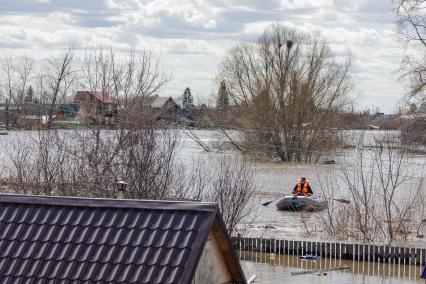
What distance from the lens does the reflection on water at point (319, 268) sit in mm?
25594

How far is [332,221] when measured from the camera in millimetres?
32562

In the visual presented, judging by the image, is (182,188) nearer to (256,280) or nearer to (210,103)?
(256,280)

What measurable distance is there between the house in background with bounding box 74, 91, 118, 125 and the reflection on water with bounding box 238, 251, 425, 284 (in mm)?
7186

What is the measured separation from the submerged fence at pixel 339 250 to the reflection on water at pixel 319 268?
219 millimetres

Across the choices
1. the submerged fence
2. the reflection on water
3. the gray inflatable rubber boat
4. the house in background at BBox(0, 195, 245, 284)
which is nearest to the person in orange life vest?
the gray inflatable rubber boat

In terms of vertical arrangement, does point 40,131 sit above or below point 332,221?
above

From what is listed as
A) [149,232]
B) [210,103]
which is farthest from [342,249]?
[210,103]

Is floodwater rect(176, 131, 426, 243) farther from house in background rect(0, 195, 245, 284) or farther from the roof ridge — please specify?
house in background rect(0, 195, 245, 284)

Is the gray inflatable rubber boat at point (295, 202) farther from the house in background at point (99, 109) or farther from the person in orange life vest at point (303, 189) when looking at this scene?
the house in background at point (99, 109)

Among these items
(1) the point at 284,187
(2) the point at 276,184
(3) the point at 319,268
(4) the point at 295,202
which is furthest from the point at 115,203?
(2) the point at 276,184

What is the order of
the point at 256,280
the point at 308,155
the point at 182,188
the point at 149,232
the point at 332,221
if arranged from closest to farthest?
the point at 149,232
the point at 256,280
the point at 182,188
the point at 332,221
the point at 308,155

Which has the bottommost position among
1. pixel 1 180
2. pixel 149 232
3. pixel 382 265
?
pixel 382 265

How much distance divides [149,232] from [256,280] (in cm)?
1723

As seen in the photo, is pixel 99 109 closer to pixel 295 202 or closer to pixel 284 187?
pixel 295 202
